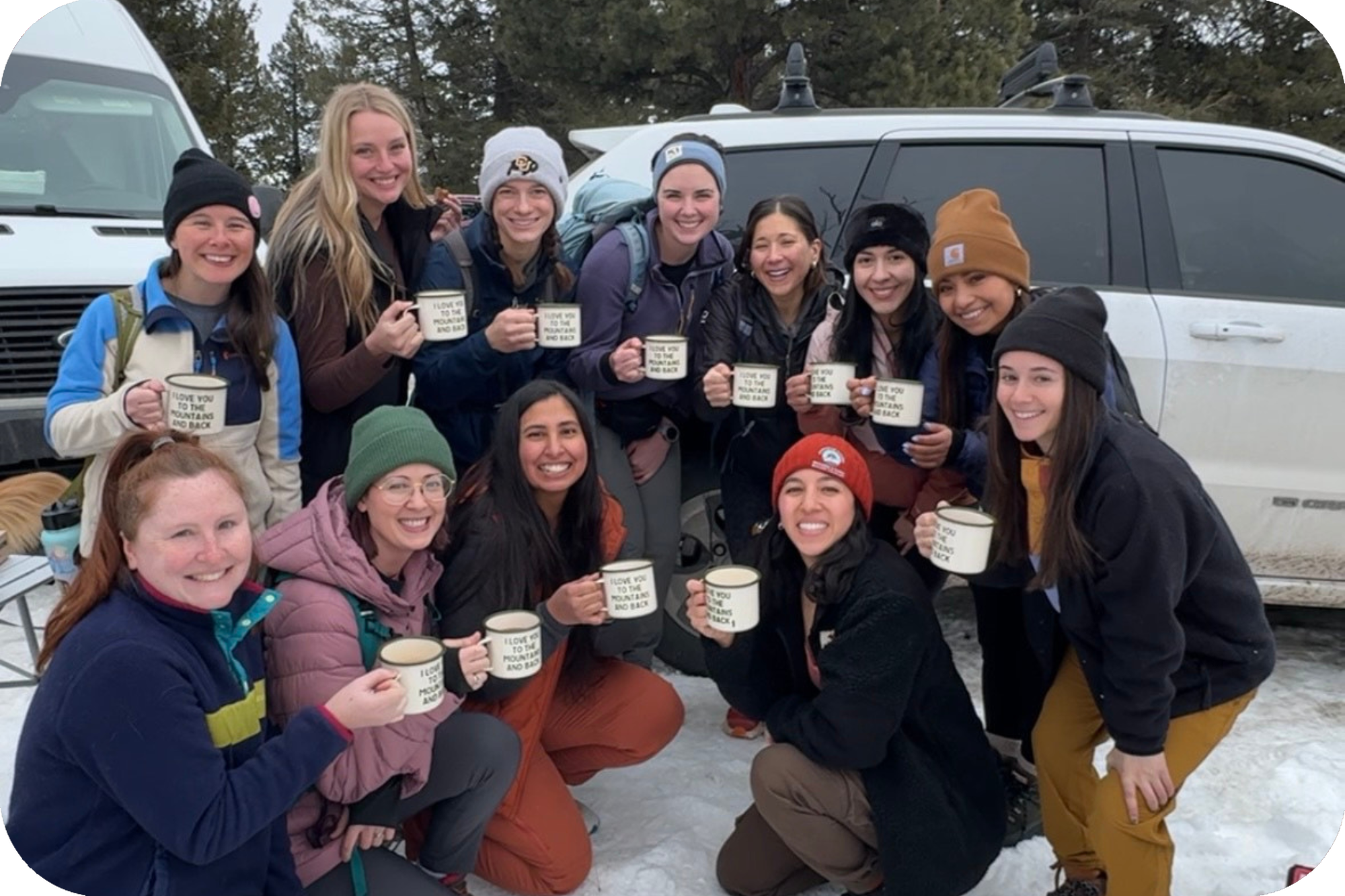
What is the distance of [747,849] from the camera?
2824 mm

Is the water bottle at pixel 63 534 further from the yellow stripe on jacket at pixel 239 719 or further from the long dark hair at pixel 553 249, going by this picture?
the long dark hair at pixel 553 249

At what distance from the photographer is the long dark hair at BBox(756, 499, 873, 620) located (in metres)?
2.71

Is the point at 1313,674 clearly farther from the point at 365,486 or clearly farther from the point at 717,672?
the point at 365,486

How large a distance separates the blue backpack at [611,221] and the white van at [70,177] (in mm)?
2361

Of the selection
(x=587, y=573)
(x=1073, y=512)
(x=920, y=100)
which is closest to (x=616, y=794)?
(x=587, y=573)

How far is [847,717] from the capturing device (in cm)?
257

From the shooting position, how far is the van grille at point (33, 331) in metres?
4.57

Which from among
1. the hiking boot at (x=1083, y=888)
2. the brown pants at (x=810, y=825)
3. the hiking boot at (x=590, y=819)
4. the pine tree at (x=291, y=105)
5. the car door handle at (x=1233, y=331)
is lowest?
the hiking boot at (x=590, y=819)

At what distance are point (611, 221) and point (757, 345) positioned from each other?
69cm

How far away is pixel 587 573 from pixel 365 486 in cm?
79

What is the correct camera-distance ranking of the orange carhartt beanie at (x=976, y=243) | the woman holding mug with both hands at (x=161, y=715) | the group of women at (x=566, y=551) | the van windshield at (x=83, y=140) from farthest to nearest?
the van windshield at (x=83, y=140) → the orange carhartt beanie at (x=976, y=243) → the group of women at (x=566, y=551) → the woman holding mug with both hands at (x=161, y=715)

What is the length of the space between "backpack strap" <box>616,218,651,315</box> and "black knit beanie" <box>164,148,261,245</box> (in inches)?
46.2

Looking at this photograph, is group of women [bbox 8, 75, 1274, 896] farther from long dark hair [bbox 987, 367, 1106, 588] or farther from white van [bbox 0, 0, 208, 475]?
white van [bbox 0, 0, 208, 475]

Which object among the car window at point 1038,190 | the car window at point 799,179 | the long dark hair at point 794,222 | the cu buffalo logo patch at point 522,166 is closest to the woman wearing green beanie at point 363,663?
the cu buffalo logo patch at point 522,166
